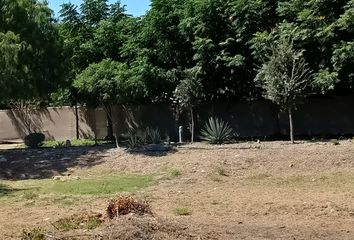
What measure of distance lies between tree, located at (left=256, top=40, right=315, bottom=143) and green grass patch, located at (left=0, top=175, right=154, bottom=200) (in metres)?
6.40

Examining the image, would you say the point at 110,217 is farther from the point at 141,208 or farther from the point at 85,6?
the point at 85,6

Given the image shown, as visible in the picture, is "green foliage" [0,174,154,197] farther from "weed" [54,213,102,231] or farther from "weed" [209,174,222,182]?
"weed" [54,213,102,231]

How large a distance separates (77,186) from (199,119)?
483 inches

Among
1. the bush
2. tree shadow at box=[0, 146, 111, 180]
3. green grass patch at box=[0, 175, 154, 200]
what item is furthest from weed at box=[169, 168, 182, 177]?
the bush

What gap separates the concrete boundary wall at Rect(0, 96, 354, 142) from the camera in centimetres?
2464

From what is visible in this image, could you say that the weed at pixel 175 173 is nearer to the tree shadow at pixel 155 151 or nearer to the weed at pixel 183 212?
the tree shadow at pixel 155 151

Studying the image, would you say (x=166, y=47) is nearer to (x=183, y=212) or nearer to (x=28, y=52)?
(x=28, y=52)

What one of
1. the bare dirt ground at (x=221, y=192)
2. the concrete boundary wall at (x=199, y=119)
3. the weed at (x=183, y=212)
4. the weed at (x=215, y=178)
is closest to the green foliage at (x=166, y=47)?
the concrete boundary wall at (x=199, y=119)

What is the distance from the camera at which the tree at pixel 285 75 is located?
20.1 metres

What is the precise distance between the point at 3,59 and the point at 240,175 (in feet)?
30.8

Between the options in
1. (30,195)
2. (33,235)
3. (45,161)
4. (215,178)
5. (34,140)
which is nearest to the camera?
(33,235)

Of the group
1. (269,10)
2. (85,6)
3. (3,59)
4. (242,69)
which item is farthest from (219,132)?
(85,6)

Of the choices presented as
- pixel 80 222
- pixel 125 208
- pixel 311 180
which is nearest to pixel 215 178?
pixel 311 180

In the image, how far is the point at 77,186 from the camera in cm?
1487
